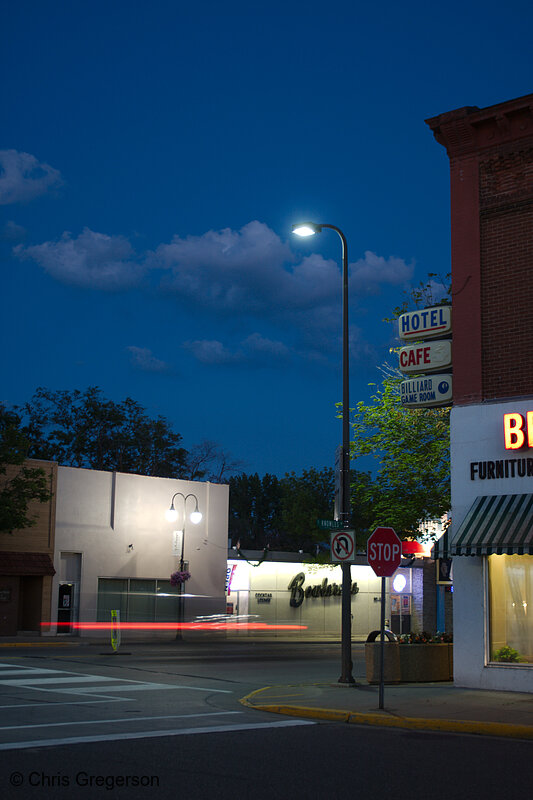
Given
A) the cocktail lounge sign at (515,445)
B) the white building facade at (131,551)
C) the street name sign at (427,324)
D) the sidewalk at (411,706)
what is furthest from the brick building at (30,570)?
the cocktail lounge sign at (515,445)

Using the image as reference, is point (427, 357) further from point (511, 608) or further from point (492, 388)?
point (511, 608)

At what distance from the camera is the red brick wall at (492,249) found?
17.9 meters

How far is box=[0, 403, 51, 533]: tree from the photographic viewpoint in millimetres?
34812

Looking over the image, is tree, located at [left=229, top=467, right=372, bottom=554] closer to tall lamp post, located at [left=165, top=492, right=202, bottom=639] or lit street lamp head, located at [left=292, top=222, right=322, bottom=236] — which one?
tall lamp post, located at [left=165, top=492, right=202, bottom=639]

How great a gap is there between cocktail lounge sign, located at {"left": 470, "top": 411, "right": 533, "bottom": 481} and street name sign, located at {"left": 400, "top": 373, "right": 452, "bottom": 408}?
5.65 ft

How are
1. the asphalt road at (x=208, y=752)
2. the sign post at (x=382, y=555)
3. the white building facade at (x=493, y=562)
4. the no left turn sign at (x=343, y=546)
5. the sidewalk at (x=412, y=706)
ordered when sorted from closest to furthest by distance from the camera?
the asphalt road at (x=208, y=752)
the sidewalk at (x=412, y=706)
the sign post at (x=382, y=555)
the white building facade at (x=493, y=562)
the no left turn sign at (x=343, y=546)

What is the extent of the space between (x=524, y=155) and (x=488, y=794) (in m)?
13.6

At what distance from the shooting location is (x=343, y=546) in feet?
58.5

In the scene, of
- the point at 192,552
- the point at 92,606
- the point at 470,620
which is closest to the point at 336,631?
the point at 192,552

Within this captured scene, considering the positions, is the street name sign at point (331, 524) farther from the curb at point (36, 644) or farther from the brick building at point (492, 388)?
the curb at point (36, 644)

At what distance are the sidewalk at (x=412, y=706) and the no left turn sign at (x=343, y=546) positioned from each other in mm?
2457

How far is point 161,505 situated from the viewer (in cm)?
4362

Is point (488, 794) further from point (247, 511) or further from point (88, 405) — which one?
point (247, 511)

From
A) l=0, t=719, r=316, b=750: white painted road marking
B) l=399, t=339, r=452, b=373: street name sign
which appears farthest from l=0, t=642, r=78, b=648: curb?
l=0, t=719, r=316, b=750: white painted road marking
